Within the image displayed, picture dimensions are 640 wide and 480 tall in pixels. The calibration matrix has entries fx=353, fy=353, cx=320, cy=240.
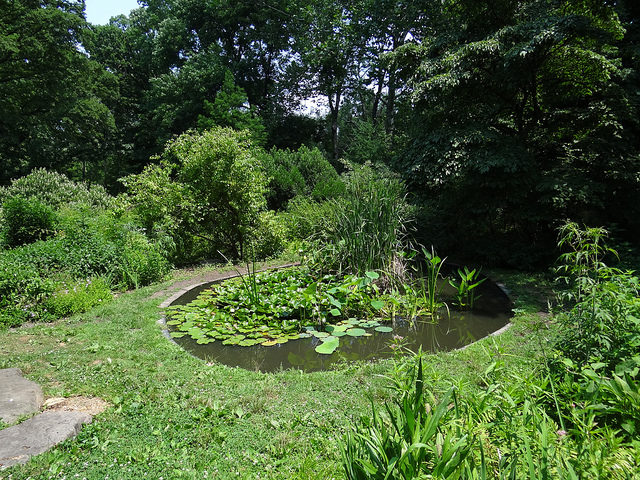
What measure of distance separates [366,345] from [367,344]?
0.02 m

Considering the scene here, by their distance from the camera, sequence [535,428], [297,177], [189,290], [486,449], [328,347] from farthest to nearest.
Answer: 1. [297,177]
2. [189,290]
3. [328,347]
4. [486,449]
5. [535,428]

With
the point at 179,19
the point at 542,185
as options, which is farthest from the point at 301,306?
the point at 179,19

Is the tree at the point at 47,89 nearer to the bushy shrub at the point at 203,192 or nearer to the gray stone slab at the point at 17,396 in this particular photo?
the bushy shrub at the point at 203,192

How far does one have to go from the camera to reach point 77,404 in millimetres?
2410

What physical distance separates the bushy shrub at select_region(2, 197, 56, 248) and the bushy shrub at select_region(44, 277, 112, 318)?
2239 millimetres

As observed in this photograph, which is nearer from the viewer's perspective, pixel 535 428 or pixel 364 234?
pixel 535 428

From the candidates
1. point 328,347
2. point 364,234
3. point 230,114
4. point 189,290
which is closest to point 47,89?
point 230,114

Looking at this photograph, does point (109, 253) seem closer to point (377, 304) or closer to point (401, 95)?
point (377, 304)

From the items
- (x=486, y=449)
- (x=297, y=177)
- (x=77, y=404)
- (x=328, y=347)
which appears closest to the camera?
(x=486, y=449)

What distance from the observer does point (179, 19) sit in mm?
20844

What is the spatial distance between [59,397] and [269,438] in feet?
5.24

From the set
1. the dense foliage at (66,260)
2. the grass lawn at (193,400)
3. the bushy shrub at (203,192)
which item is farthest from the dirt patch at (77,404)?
the bushy shrub at (203,192)

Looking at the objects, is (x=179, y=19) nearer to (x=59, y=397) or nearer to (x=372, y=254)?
(x=372, y=254)

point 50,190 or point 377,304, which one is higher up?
point 50,190
